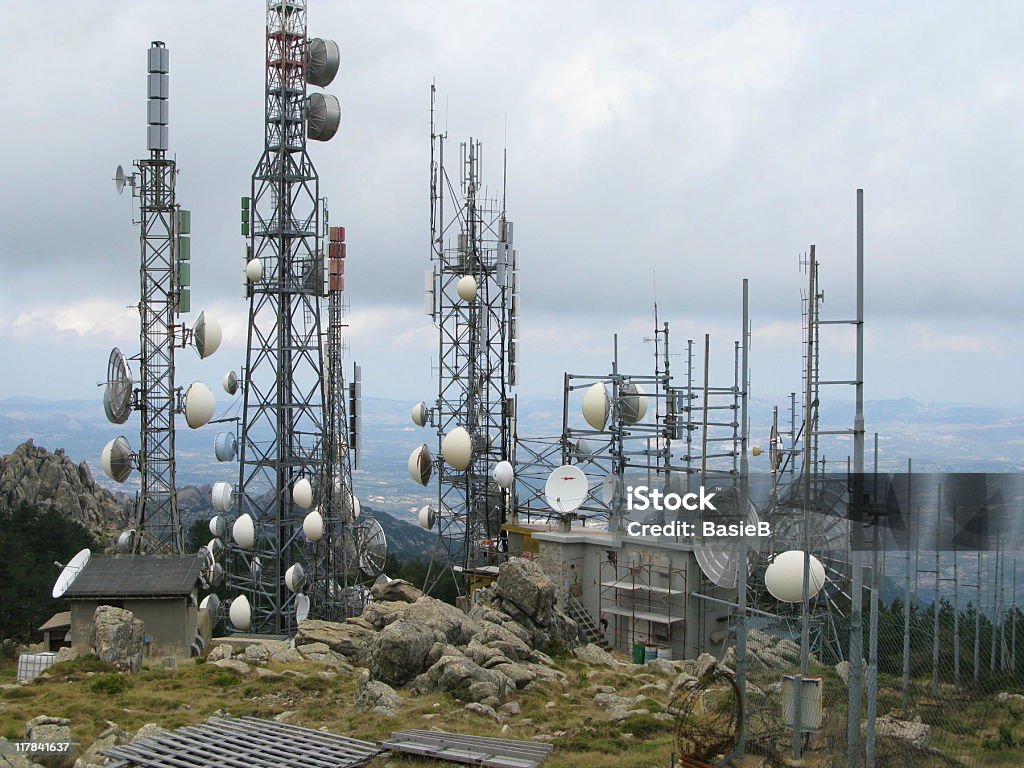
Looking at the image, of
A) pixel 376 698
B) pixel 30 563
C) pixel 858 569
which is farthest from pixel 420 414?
pixel 858 569

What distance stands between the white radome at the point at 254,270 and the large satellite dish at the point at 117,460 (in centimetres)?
591

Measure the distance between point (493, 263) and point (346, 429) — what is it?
8.10 metres

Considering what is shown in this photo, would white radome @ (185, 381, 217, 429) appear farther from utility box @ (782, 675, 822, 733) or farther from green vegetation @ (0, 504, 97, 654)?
utility box @ (782, 675, 822, 733)

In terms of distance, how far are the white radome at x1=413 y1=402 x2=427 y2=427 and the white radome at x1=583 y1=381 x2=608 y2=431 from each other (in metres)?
8.19

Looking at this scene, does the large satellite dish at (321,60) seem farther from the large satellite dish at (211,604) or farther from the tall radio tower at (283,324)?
the large satellite dish at (211,604)

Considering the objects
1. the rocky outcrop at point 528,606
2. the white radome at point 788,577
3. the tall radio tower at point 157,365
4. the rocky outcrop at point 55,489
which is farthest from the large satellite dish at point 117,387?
the rocky outcrop at point 55,489

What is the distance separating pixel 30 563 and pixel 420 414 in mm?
14800

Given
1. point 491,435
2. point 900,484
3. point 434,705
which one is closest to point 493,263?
point 491,435

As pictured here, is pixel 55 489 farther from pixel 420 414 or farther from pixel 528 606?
pixel 528 606

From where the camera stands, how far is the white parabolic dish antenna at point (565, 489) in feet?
91.3

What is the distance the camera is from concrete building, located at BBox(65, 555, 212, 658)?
23.1m

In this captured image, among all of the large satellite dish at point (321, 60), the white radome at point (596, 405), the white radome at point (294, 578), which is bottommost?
the white radome at point (294, 578)

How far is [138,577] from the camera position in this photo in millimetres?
23766

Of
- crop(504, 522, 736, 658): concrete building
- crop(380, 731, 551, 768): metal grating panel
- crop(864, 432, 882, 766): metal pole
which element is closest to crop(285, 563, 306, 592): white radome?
crop(504, 522, 736, 658): concrete building
